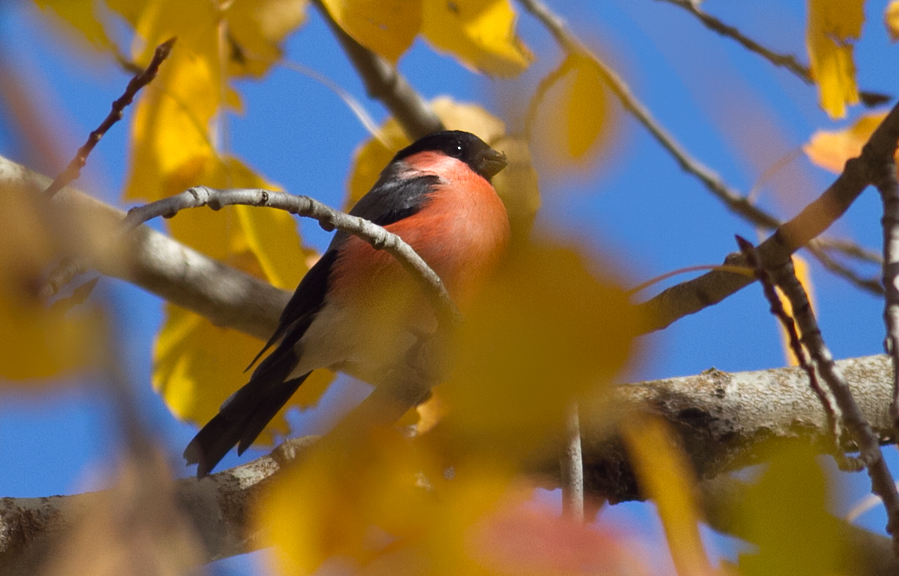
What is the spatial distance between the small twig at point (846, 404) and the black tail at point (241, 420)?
202 cm

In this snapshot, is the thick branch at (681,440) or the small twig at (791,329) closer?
the small twig at (791,329)

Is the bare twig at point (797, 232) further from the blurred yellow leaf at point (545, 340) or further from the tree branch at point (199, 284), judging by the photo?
the tree branch at point (199, 284)

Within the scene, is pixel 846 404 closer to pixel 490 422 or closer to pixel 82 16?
pixel 490 422

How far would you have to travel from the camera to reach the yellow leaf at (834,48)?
1.80 m

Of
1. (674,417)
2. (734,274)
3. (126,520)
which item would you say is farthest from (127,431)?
(674,417)

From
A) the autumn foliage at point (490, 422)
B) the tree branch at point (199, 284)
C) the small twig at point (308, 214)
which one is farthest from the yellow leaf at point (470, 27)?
the tree branch at point (199, 284)

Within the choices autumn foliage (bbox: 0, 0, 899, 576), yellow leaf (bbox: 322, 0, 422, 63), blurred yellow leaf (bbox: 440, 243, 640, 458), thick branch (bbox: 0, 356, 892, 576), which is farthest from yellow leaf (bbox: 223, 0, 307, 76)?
blurred yellow leaf (bbox: 440, 243, 640, 458)

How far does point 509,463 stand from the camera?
956 millimetres

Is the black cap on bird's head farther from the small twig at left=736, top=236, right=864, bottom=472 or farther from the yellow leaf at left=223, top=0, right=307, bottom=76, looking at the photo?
the small twig at left=736, top=236, right=864, bottom=472

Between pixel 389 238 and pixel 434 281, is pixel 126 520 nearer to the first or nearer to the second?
pixel 389 238

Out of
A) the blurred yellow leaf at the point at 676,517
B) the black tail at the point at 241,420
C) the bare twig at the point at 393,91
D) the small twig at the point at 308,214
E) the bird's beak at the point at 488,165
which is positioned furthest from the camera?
the bare twig at the point at 393,91

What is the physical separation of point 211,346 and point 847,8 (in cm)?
223

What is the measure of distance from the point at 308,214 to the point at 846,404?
1.16 metres

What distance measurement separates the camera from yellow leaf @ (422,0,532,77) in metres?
2.02
